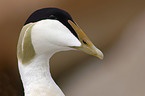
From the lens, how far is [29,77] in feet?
1.68

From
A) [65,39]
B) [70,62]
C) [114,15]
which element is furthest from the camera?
[70,62]

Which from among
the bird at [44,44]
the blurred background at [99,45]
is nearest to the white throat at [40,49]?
the bird at [44,44]

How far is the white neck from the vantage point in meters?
0.50

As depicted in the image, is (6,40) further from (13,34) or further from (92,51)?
(92,51)

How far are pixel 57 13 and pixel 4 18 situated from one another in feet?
2.71

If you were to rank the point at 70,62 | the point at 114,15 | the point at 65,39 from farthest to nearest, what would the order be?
the point at 70,62 → the point at 114,15 → the point at 65,39

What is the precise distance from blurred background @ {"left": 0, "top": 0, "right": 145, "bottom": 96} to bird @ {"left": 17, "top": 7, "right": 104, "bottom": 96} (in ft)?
2.57

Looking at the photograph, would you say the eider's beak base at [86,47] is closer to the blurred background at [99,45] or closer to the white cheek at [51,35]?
the white cheek at [51,35]

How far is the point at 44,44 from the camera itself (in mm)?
487

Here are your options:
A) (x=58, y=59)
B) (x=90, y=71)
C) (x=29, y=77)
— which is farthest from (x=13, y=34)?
(x=29, y=77)

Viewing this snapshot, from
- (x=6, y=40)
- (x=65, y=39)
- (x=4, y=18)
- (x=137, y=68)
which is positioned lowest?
(x=6, y=40)

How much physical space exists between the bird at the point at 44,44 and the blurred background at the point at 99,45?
78 cm

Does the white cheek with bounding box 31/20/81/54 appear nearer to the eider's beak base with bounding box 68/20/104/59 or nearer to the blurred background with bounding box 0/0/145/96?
the eider's beak base with bounding box 68/20/104/59

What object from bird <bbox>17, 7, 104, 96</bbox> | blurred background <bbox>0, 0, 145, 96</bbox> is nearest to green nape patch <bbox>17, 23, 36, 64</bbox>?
bird <bbox>17, 7, 104, 96</bbox>
